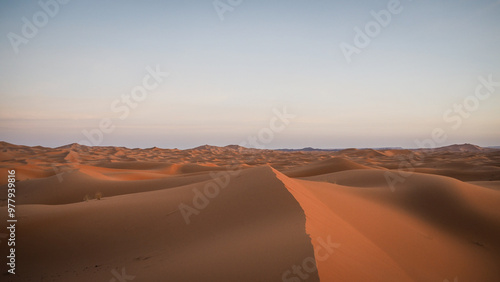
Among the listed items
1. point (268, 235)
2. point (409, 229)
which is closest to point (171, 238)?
point (268, 235)

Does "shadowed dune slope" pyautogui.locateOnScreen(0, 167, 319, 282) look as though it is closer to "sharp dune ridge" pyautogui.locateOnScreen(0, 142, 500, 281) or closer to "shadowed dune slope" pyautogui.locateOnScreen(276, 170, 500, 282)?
"sharp dune ridge" pyautogui.locateOnScreen(0, 142, 500, 281)

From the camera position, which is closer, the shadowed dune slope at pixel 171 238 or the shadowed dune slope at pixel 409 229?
the shadowed dune slope at pixel 171 238

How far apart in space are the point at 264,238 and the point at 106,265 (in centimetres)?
271

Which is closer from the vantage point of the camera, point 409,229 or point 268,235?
point 268,235

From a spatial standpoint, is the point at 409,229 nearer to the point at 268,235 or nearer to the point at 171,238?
the point at 268,235

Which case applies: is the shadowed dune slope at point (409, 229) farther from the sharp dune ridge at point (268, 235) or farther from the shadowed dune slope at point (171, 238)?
the shadowed dune slope at point (171, 238)

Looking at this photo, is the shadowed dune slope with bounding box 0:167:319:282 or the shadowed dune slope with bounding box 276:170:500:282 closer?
the shadowed dune slope with bounding box 0:167:319:282

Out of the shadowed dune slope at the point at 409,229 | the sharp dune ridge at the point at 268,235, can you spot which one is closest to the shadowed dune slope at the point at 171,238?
the sharp dune ridge at the point at 268,235

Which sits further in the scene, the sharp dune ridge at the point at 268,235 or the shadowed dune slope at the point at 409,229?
the shadowed dune slope at the point at 409,229

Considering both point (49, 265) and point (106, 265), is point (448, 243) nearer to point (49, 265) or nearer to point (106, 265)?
point (106, 265)

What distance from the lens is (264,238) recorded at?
4.31 metres

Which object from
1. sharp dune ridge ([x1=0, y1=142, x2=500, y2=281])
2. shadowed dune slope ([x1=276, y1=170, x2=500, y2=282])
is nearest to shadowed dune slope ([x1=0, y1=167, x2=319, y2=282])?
sharp dune ridge ([x1=0, y1=142, x2=500, y2=281])

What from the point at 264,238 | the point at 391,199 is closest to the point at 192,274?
the point at 264,238

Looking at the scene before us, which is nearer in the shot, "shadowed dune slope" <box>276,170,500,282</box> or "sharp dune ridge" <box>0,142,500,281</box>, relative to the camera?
"sharp dune ridge" <box>0,142,500,281</box>
